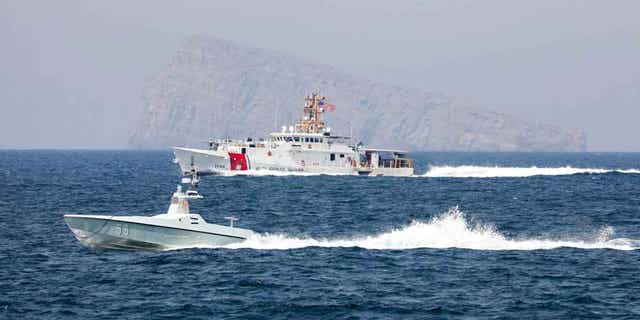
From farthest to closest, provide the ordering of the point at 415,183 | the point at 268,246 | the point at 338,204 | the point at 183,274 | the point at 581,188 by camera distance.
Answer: the point at 415,183 < the point at 581,188 < the point at 338,204 < the point at 268,246 < the point at 183,274

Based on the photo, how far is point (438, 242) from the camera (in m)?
43.8

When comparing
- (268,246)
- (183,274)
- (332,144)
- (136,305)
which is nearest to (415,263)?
(268,246)

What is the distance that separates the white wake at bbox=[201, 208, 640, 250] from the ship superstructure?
206 feet

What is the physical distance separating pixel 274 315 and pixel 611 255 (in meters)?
18.6

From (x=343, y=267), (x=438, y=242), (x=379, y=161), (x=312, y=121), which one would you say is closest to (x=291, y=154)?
(x=312, y=121)

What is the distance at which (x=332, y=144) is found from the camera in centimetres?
11262

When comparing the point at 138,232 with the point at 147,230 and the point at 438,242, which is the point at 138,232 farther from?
the point at 438,242

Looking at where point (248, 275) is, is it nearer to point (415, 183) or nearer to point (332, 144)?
point (415, 183)

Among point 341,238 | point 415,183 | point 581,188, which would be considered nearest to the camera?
point 341,238

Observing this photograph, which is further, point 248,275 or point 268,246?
point 268,246

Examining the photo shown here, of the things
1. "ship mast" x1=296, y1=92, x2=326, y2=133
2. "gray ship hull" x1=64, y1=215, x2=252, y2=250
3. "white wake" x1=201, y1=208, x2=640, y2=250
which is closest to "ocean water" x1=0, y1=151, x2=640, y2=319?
"white wake" x1=201, y1=208, x2=640, y2=250

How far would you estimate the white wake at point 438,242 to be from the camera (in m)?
42.5

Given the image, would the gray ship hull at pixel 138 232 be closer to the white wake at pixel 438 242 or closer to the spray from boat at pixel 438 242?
the spray from boat at pixel 438 242

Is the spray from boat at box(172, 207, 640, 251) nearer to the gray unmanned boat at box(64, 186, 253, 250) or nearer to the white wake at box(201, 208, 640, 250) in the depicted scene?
the white wake at box(201, 208, 640, 250)
